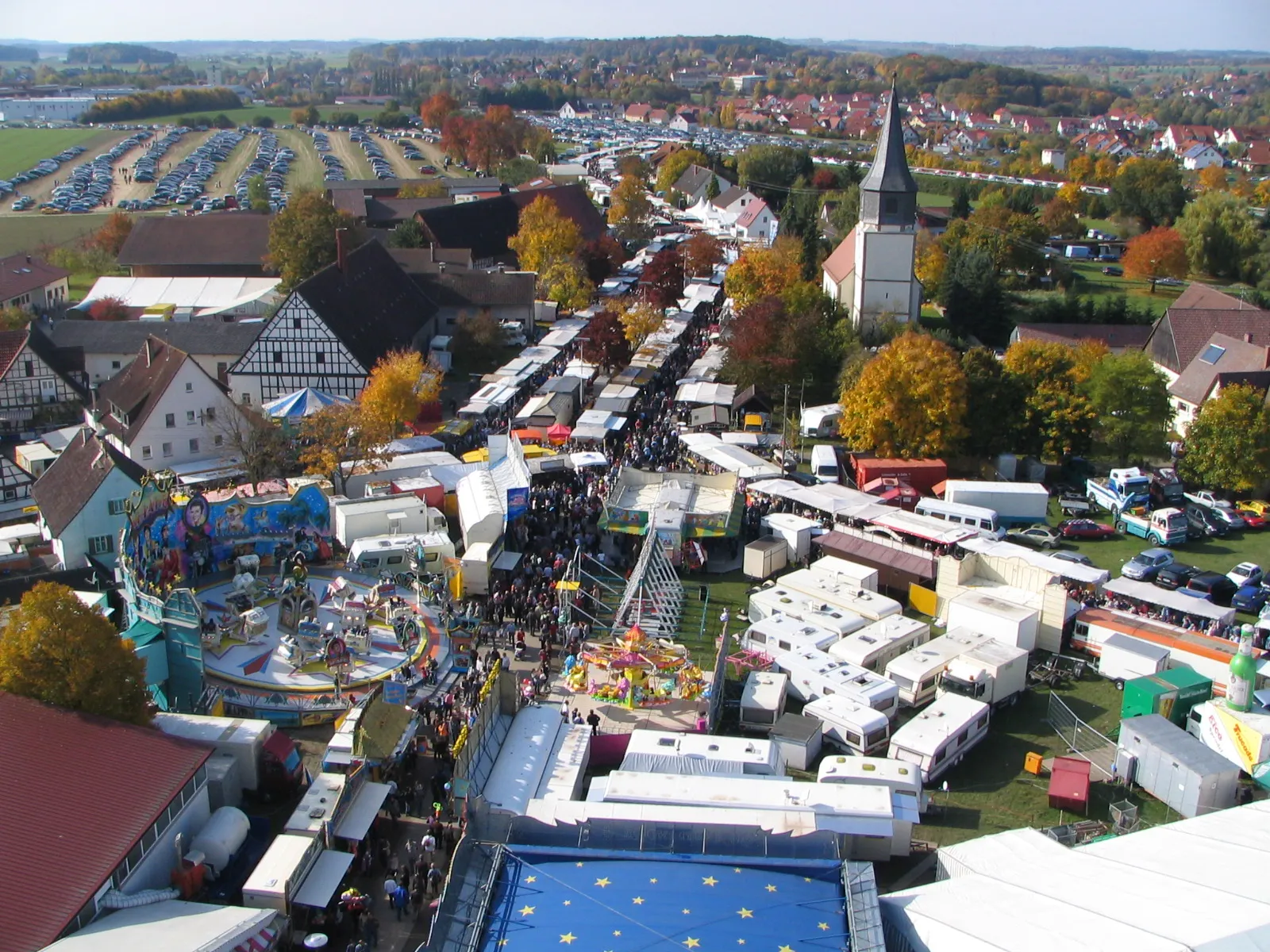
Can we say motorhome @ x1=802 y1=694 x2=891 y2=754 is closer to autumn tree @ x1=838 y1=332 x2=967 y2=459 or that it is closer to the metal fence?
the metal fence

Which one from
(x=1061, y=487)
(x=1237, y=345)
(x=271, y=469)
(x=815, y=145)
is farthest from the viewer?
(x=815, y=145)

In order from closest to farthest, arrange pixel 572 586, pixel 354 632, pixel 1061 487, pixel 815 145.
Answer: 1. pixel 354 632
2. pixel 572 586
3. pixel 1061 487
4. pixel 815 145

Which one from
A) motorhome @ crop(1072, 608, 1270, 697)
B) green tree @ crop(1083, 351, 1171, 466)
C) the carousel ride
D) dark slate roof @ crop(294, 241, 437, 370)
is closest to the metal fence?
motorhome @ crop(1072, 608, 1270, 697)

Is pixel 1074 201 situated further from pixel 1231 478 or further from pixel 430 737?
pixel 430 737

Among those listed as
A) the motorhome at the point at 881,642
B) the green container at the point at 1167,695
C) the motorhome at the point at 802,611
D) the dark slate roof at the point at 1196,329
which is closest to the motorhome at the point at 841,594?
the motorhome at the point at 802,611

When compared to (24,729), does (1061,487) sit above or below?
below

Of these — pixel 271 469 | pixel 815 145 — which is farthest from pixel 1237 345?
pixel 815 145

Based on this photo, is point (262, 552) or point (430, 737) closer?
point (430, 737)
